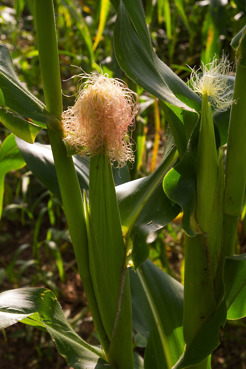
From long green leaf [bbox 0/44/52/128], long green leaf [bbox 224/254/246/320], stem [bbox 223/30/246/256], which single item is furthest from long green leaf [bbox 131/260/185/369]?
long green leaf [bbox 0/44/52/128]

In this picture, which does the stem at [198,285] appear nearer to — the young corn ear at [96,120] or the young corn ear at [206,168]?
the young corn ear at [206,168]

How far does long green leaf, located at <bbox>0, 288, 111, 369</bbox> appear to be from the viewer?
1.89 ft

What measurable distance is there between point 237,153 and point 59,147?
217 mm

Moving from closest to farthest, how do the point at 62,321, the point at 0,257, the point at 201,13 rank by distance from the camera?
the point at 62,321 → the point at 0,257 → the point at 201,13

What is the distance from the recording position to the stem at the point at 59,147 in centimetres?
50

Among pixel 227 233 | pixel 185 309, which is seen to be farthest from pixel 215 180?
pixel 185 309

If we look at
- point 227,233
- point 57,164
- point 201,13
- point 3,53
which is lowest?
point 227,233

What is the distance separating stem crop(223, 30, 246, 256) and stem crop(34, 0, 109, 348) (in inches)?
7.5

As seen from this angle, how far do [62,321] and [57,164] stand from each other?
24 centimetres

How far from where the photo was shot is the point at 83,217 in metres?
0.57

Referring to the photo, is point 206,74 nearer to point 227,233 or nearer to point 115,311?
point 227,233

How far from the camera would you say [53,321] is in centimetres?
61

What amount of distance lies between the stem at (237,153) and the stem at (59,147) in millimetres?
189

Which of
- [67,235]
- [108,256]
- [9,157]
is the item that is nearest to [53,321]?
[108,256]
